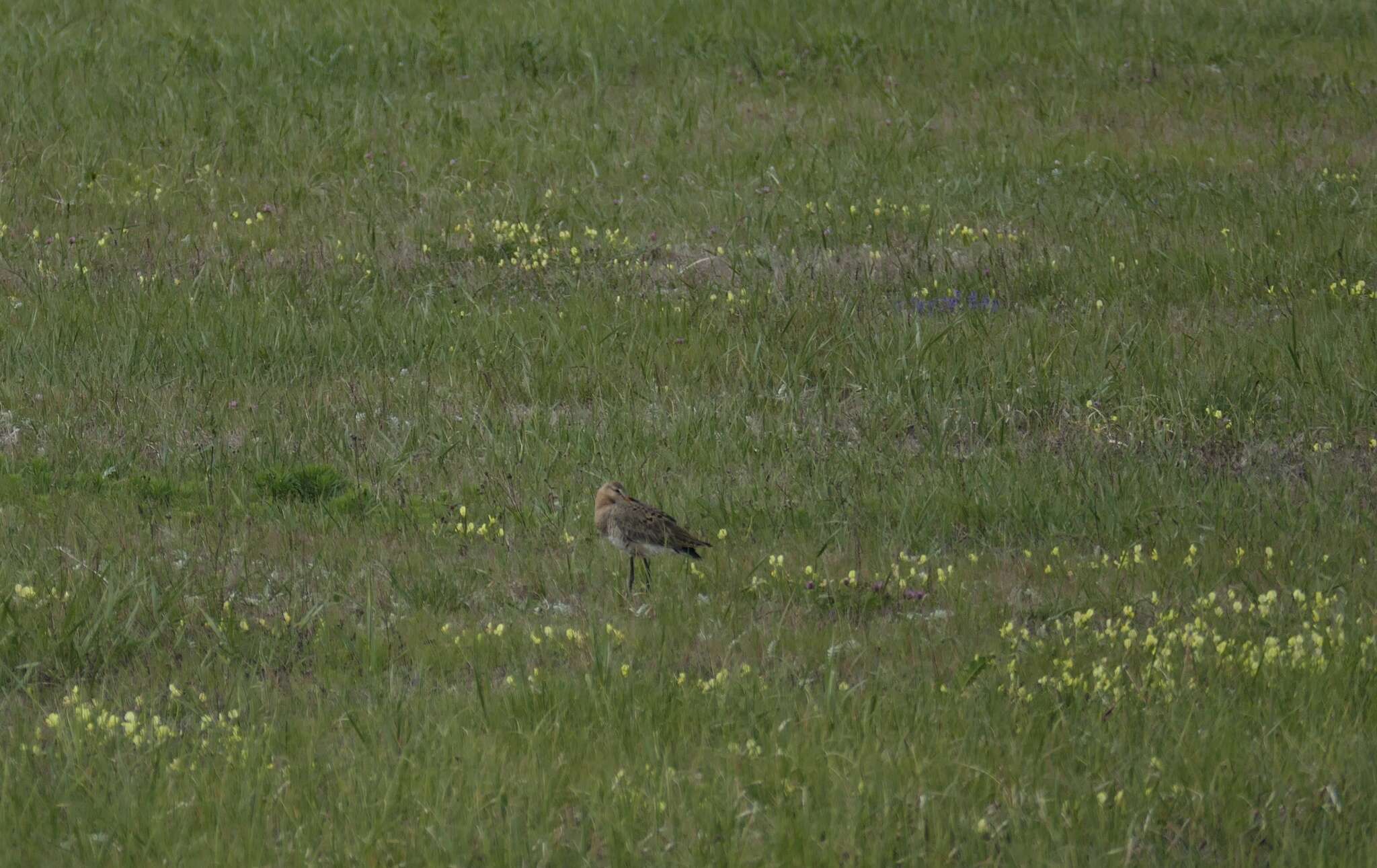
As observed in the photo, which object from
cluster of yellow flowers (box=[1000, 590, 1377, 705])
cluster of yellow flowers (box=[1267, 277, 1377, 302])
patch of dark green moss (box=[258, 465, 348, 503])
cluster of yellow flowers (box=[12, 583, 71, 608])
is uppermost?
cluster of yellow flowers (box=[1267, 277, 1377, 302])

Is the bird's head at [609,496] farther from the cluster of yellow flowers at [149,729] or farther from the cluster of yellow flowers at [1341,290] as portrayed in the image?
the cluster of yellow flowers at [1341,290]

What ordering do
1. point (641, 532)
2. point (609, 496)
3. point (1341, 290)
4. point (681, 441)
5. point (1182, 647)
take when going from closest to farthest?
point (1182, 647)
point (641, 532)
point (609, 496)
point (681, 441)
point (1341, 290)

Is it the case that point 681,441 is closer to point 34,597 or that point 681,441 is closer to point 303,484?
point 303,484

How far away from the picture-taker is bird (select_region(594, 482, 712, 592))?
628 cm

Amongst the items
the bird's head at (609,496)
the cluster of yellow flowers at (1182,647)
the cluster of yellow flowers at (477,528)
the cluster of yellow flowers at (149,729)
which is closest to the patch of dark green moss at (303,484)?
the cluster of yellow flowers at (477,528)

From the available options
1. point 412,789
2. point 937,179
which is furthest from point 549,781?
point 937,179

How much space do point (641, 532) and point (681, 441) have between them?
1.73m

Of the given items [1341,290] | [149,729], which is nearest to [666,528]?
[149,729]

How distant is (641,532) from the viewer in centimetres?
629

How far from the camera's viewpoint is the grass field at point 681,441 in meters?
4.79

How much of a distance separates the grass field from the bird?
17 cm

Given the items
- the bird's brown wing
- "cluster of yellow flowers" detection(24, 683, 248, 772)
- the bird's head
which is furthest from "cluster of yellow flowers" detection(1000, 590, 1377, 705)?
"cluster of yellow flowers" detection(24, 683, 248, 772)

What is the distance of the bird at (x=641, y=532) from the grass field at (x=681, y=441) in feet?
0.57

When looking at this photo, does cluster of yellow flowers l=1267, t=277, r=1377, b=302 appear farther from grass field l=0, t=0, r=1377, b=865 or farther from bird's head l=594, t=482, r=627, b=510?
bird's head l=594, t=482, r=627, b=510
